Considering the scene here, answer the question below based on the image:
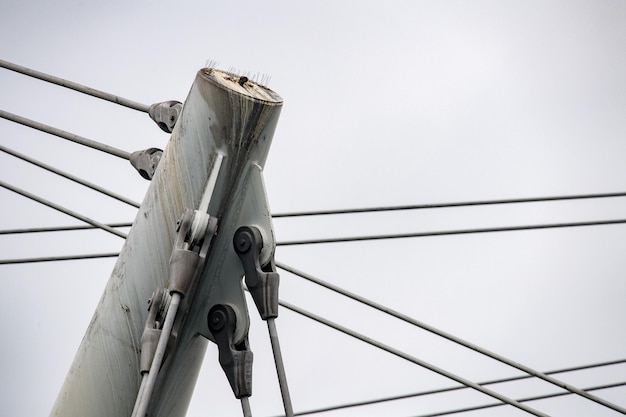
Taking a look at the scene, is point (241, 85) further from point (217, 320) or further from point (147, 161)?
point (217, 320)

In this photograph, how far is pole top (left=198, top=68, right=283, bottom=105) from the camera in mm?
6754

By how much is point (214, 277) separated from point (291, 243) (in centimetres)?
271

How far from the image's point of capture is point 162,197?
7.08 metres

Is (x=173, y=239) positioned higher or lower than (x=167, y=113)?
lower

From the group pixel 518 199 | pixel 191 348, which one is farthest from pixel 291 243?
pixel 191 348

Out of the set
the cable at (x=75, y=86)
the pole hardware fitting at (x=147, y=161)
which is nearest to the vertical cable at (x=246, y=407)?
A: the pole hardware fitting at (x=147, y=161)

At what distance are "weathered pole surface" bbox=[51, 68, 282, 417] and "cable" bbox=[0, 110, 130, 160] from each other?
1008mm

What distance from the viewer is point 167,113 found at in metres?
7.56

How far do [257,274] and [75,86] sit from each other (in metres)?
2.95

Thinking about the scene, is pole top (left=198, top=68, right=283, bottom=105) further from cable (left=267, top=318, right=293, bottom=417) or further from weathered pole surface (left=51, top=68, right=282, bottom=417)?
cable (left=267, top=318, right=293, bottom=417)

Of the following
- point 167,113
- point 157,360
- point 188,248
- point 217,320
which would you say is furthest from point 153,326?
point 167,113

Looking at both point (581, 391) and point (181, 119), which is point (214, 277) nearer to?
point (181, 119)

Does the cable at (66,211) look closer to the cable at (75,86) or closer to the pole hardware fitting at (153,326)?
the cable at (75,86)

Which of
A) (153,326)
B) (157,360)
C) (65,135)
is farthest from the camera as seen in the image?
(65,135)
